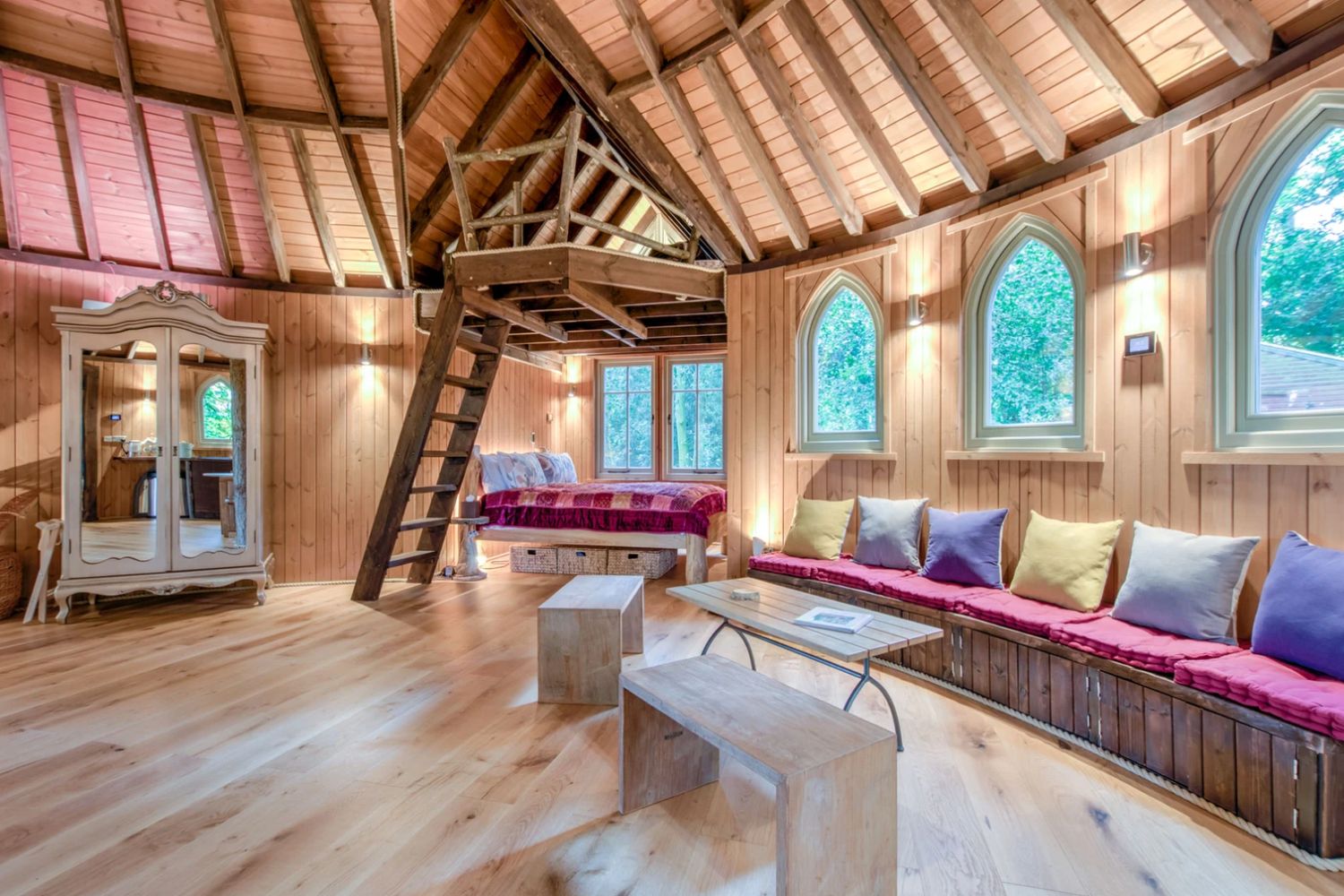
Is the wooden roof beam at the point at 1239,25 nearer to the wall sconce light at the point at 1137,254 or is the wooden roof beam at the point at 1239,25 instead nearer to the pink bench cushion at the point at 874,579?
the wall sconce light at the point at 1137,254

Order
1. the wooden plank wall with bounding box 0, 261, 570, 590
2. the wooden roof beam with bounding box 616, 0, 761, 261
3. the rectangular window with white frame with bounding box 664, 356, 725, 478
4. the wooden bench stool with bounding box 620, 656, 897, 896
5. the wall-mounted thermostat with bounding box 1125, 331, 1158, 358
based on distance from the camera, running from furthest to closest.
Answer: the rectangular window with white frame with bounding box 664, 356, 725, 478, the wooden plank wall with bounding box 0, 261, 570, 590, the wooden roof beam with bounding box 616, 0, 761, 261, the wall-mounted thermostat with bounding box 1125, 331, 1158, 358, the wooden bench stool with bounding box 620, 656, 897, 896

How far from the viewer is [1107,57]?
2693 mm

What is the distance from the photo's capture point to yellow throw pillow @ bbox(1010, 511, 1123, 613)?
281cm

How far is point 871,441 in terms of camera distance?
429 centimetres

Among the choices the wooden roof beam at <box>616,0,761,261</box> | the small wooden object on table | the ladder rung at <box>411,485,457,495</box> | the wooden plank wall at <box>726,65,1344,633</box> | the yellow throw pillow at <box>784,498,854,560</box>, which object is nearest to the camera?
the wooden plank wall at <box>726,65,1344,633</box>

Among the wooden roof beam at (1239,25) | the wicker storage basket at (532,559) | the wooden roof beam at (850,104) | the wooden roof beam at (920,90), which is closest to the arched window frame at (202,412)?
the wicker storage basket at (532,559)

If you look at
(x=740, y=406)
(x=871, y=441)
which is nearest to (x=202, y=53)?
(x=740, y=406)

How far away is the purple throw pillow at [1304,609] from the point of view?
6.35ft

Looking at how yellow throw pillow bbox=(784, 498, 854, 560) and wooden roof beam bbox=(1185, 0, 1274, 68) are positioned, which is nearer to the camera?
wooden roof beam bbox=(1185, 0, 1274, 68)

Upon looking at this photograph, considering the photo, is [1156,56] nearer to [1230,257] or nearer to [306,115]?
[1230,257]

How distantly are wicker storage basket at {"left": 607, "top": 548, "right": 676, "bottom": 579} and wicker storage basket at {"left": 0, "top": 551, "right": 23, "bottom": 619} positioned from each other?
4.06 metres

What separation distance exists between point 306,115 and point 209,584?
3283 mm

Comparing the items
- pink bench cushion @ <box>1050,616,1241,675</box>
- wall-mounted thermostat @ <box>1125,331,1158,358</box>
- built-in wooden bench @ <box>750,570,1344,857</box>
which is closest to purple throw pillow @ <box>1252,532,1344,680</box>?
pink bench cushion @ <box>1050,616,1241,675</box>

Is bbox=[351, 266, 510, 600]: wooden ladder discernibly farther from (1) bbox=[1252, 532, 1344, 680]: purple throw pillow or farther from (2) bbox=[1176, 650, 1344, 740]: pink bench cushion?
(1) bbox=[1252, 532, 1344, 680]: purple throw pillow
